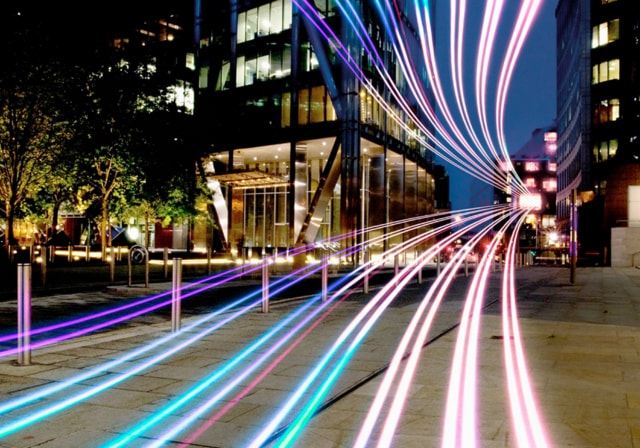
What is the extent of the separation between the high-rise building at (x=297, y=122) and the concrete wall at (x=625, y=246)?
16.9 meters

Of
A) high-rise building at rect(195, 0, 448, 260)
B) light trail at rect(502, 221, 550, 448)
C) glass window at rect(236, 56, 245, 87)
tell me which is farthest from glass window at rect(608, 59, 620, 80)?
light trail at rect(502, 221, 550, 448)

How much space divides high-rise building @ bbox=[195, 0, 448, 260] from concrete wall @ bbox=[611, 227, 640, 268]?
16877mm

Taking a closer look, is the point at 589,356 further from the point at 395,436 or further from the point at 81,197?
the point at 81,197

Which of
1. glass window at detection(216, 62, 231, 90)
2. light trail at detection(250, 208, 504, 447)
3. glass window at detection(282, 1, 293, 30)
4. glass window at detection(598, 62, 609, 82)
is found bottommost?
light trail at detection(250, 208, 504, 447)

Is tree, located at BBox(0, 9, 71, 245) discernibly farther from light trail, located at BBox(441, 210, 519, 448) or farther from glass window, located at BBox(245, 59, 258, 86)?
glass window, located at BBox(245, 59, 258, 86)

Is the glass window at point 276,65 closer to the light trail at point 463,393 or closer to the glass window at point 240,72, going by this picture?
the glass window at point 240,72

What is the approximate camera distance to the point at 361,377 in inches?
→ 233

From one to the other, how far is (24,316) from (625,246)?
125 ft

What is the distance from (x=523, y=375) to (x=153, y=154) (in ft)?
90.8

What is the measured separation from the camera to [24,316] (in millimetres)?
6609

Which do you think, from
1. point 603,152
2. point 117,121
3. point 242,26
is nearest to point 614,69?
point 603,152

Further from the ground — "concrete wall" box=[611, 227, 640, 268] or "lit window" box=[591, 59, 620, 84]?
"lit window" box=[591, 59, 620, 84]

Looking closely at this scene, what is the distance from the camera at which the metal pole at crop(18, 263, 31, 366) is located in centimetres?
652

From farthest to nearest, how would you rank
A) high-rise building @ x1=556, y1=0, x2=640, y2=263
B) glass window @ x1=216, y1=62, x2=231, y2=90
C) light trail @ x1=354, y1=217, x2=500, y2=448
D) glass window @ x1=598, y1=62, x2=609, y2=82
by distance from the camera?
1. glass window @ x1=598, y1=62, x2=609, y2=82
2. high-rise building @ x1=556, y1=0, x2=640, y2=263
3. glass window @ x1=216, y1=62, x2=231, y2=90
4. light trail @ x1=354, y1=217, x2=500, y2=448
